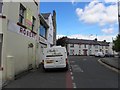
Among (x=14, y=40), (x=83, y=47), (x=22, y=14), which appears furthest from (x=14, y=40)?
(x=83, y=47)

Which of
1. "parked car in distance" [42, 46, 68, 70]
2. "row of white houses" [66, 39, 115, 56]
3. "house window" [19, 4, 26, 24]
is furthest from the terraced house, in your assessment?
"row of white houses" [66, 39, 115, 56]

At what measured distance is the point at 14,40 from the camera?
1675 cm

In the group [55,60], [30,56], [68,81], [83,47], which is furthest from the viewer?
[83,47]

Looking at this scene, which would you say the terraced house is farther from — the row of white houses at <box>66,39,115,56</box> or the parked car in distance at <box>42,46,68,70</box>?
the row of white houses at <box>66,39,115,56</box>

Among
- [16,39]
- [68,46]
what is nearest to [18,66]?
[16,39]

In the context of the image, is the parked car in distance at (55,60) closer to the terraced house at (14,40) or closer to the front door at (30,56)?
the front door at (30,56)

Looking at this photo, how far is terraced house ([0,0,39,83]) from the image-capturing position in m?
15.1

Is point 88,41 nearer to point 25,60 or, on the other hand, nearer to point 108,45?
point 108,45

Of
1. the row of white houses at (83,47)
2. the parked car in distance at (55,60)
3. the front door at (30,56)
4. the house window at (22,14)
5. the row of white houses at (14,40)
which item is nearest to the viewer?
the row of white houses at (14,40)

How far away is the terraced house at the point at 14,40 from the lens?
15062 millimetres

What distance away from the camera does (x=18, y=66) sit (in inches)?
696

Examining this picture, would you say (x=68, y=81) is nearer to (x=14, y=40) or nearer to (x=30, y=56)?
(x=14, y=40)

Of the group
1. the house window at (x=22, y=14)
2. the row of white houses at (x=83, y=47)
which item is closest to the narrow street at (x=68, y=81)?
the house window at (x=22, y=14)

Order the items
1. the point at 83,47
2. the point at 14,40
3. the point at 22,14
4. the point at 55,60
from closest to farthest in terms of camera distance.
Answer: the point at 14,40
the point at 22,14
the point at 55,60
the point at 83,47
